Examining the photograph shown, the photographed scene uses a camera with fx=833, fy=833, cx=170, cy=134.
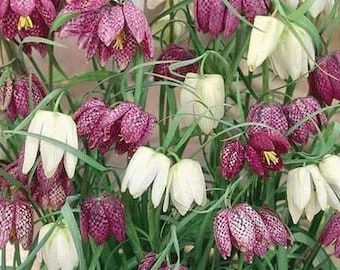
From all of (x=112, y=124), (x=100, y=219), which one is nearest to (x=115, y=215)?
(x=100, y=219)

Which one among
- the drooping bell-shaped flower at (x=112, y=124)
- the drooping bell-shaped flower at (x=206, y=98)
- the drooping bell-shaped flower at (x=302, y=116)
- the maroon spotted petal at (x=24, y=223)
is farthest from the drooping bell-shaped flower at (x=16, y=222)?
the drooping bell-shaped flower at (x=302, y=116)

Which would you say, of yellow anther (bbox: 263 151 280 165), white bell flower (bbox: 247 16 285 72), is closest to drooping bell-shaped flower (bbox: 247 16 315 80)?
white bell flower (bbox: 247 16 285 72)

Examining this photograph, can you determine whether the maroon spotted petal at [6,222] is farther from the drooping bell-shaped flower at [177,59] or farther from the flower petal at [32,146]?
the drooping bell-shaped flower at [177,59]

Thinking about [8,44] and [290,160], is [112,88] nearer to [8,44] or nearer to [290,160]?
[8,44]

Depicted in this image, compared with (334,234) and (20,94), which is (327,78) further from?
(20,94)

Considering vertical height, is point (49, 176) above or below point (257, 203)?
above

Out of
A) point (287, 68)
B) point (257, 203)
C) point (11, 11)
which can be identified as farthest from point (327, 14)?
point (11, 11)
